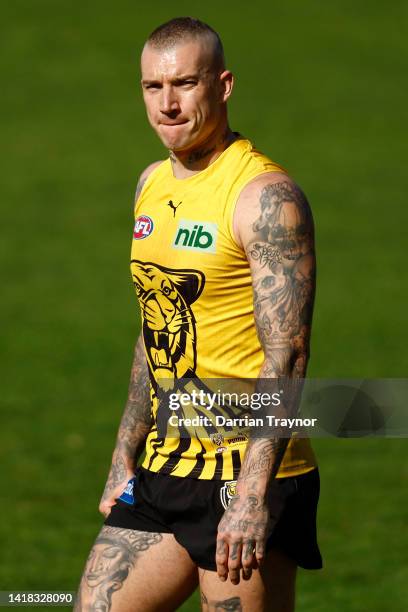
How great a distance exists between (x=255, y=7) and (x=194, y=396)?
36.2 metres

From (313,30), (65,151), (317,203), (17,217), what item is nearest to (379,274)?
(317,203)

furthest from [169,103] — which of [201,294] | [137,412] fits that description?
[137,412]

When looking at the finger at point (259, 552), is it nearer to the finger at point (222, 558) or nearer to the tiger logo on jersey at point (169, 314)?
the finger at point (222, 558)

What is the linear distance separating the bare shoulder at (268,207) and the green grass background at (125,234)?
4422mm

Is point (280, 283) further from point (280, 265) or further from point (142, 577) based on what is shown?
point (142, 577)

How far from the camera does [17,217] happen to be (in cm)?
2591

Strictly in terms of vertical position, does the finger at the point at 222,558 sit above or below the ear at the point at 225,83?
below

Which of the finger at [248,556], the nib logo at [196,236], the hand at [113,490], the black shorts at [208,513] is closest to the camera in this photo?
the finger at [248,556]

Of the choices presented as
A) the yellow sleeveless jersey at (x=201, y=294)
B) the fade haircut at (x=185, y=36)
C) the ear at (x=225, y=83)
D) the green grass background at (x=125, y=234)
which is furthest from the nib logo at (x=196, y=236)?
the green grass background at (x=125, y=234)

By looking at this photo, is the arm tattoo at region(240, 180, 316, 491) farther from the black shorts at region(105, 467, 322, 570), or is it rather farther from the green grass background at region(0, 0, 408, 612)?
the green grass background at region(0, 0, 408, 612)

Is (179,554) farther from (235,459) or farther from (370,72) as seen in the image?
(370,72)

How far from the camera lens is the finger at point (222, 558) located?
5.34 meters

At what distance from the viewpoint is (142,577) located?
589 cm

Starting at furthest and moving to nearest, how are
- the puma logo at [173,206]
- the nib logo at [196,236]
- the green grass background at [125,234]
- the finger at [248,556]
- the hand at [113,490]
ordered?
the green grass background at [125,234]
the hand at [113,490]
the puma logo at [173,206]
the nib logo at [196,236]
the finger at [248,556]
